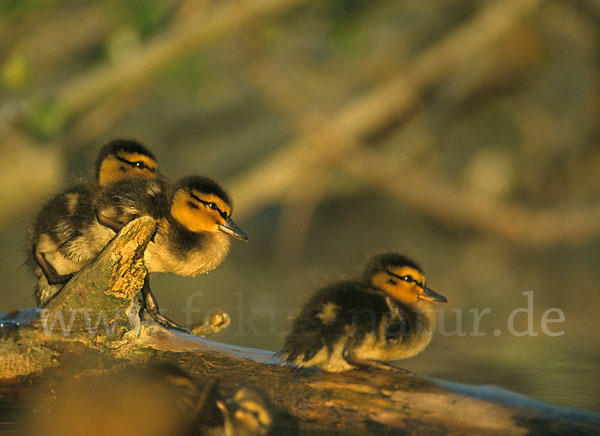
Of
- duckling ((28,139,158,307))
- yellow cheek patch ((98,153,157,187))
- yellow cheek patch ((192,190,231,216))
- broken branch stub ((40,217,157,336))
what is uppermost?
yellow cheek patch ((98,153,157,187))

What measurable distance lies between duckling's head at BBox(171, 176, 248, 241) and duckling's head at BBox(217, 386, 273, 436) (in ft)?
2.67

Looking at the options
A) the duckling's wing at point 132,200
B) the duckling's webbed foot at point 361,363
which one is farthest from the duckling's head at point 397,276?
the duckling's wing at point 132,200

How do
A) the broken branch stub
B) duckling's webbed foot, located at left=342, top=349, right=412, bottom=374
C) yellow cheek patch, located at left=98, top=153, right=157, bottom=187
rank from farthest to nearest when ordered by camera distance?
yellow cheek patch, located at left=98, top=153, right=157, bottom=187, the broken branch stub, duckling's webbed foot, located at left=342, top=349, right=412, bottom=374

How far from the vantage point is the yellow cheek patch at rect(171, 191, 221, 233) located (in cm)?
342

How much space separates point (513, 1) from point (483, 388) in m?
6.75

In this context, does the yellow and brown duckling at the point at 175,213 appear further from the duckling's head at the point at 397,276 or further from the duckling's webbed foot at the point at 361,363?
the duckling's webbed foot at the point at 361,363

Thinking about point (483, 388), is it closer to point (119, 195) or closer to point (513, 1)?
point (119, 195)

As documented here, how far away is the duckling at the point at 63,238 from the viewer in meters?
3.44

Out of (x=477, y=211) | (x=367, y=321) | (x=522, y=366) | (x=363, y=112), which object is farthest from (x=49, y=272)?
(x=477, y=211)

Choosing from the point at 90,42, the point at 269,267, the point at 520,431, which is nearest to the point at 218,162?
the point at 269,267

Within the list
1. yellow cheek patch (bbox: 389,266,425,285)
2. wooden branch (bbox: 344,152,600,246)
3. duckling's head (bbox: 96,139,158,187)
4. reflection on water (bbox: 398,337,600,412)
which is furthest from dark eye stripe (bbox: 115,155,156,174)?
wooden branch (bbox: 344,152,600,246)

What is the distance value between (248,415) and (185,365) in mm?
550

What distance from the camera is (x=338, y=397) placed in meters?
3.07

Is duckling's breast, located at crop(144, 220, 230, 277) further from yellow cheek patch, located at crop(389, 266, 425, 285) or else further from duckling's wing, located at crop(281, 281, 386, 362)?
yellow cheek patch, located at crop(389, 266, 425, 285)
